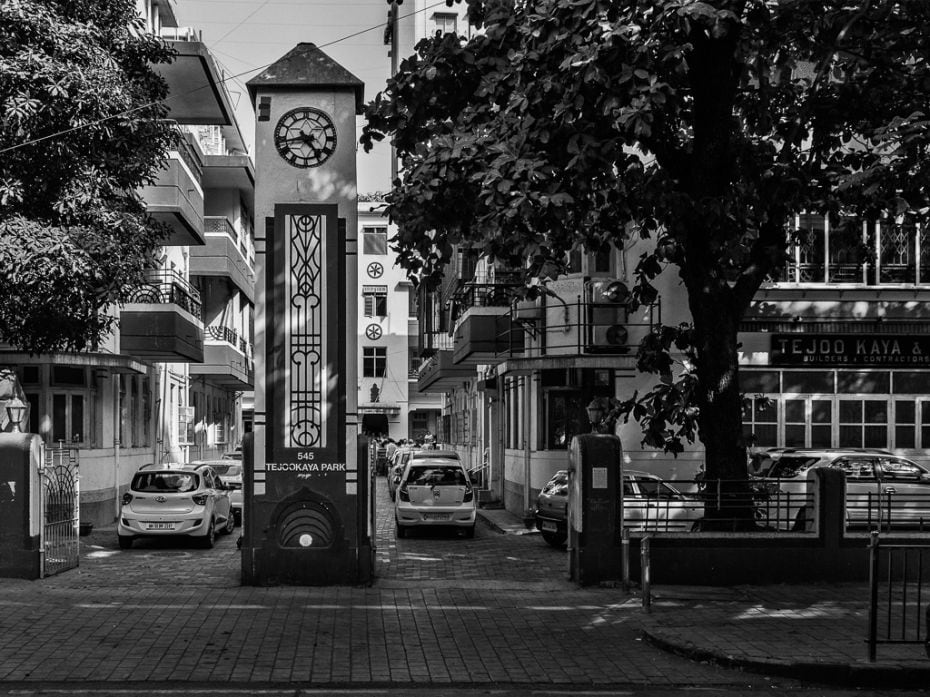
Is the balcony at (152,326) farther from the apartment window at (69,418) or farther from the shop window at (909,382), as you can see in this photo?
the shop window at (909,382)

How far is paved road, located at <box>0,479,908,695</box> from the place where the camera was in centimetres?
1005

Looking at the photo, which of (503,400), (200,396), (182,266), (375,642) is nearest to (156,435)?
(182,266)

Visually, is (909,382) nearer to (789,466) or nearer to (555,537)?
(789,466)

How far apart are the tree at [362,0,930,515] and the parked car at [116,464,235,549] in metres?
8.37

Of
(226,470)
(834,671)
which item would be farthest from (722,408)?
(226,470)

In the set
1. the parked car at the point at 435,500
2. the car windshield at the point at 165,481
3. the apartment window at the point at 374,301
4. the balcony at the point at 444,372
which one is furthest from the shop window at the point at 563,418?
the apartment window at the point at 374,301

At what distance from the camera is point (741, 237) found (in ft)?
53.0

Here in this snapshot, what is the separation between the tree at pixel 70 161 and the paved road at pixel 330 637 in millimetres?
3918

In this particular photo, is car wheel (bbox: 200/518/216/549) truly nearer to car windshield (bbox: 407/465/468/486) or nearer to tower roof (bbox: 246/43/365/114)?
car windshield (bbox: 407/465/468/486)

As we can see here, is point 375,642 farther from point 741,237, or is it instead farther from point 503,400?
point 503,400

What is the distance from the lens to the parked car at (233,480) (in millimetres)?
27028

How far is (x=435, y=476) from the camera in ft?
79.3

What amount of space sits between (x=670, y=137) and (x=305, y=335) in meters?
5.68

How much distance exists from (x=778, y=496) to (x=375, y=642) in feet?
22.9
